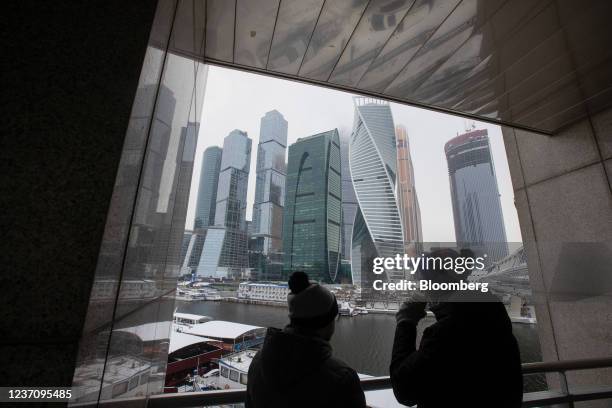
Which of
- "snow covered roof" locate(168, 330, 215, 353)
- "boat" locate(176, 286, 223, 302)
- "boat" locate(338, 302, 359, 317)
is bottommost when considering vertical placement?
"snow covered roof" locate(168, 330, 215, 353)

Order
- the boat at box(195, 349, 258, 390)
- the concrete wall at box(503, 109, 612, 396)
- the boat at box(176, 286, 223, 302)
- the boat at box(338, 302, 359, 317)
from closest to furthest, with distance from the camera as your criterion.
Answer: the concrete wall at box(503, 109, 612, 396)
the boat at box(195, 349, 258, 390)
the boat at box(176, 286, 223, 302)
the boat at box(338, 302, 359, 317)

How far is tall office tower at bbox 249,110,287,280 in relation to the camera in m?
6.12

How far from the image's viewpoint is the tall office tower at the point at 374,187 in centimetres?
626

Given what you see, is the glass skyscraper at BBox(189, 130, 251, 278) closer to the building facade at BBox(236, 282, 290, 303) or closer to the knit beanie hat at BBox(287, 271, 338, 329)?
the building facade at BBox(236, 282, 290, 303)

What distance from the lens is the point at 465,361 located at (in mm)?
889

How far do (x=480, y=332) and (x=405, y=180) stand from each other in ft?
39.6

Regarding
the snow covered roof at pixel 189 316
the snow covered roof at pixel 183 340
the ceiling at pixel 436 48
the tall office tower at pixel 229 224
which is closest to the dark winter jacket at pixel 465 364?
the ceiling at pixel 436 48

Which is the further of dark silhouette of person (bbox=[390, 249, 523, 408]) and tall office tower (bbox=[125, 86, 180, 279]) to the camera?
dark silhouette of person (bbox=[390, 249, 523, 408])

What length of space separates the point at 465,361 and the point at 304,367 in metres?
0.55

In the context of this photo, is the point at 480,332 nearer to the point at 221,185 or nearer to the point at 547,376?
the point at 547,376

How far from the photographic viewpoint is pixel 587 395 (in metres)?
1.63

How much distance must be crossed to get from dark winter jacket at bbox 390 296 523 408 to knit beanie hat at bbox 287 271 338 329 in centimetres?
35

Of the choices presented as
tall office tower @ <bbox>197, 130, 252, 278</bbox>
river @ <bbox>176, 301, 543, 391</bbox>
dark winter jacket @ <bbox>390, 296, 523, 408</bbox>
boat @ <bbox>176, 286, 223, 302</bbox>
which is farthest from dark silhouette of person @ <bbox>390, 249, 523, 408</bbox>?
boat @ <bbox>176, 286, 223, 302</bbox>

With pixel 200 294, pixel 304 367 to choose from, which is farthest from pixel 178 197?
pixel 200 294
